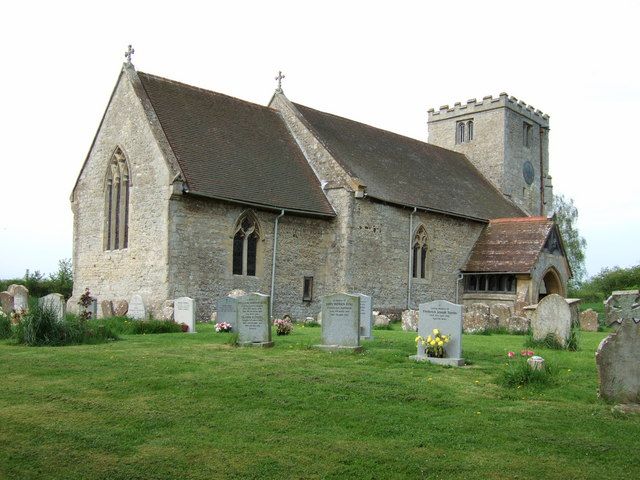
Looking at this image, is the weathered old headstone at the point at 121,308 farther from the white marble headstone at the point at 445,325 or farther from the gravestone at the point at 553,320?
the gravestone at the point at 553,320

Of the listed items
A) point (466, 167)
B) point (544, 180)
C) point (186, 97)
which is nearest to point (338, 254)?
point (186, 97)

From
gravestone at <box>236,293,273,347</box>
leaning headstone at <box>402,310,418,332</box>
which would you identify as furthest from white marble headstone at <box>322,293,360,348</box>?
leaning headstone at <box>402,310,418,332</box>

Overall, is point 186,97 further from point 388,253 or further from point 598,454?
point 598,454

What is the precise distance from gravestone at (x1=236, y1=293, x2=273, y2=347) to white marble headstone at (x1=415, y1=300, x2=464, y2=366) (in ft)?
10.4

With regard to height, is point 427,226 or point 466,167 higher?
point 466,167

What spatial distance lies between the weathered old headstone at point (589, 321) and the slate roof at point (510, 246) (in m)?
4.97

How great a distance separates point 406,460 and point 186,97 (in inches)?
802

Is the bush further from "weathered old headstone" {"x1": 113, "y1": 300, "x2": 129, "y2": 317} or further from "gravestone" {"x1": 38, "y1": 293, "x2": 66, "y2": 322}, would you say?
"weathered old headstone" {"x1": 113, "y1": 300, "x2": 129, "y2": 317}

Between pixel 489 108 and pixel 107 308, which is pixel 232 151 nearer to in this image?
pixel 107 308

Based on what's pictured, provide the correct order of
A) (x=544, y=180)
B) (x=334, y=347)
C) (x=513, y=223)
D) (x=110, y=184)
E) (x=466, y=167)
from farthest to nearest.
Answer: (x=544, y=180), (x=466, y=167), (x=513, y=223), (x=110, y=184), (x=334, y=347)

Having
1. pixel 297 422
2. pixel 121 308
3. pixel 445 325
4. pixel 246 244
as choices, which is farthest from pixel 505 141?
pixel 297 422

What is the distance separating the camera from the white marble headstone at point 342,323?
1328cm

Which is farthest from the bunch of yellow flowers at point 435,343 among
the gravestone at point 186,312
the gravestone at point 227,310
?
the gravestone at point 186,312

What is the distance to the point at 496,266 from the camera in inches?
1161
